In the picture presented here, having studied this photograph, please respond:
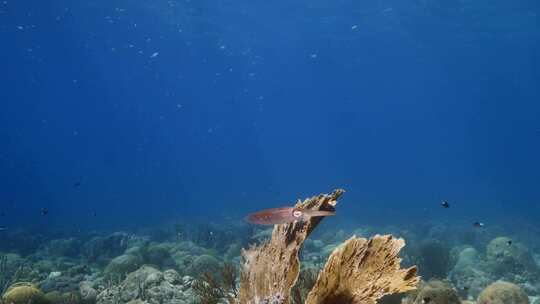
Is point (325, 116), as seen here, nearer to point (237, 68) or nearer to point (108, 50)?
point (237, 68)

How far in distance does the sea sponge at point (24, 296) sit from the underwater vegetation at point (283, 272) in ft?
0.08

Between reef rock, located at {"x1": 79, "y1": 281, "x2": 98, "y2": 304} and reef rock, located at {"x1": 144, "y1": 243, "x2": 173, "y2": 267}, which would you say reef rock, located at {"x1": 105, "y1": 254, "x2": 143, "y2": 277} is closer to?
reef rock, located at {"x1": 144, "y1": 243, "x2": 173, "y2": 267}

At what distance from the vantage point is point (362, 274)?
4234 millimetres

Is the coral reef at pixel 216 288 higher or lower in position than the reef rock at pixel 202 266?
higher

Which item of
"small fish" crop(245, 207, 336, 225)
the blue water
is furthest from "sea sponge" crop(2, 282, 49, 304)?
the blue water

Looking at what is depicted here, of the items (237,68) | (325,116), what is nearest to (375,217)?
(237,68)

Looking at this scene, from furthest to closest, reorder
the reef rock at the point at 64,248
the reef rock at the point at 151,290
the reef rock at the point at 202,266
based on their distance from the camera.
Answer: the reef rock at the point at 64,248
the reef rock at the point at 202,266
the reef rock at the point at 151,290

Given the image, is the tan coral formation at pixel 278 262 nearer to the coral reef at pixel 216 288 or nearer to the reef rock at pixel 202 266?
the coral reef at pixel 216 288

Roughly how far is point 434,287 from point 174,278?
20.1 feet

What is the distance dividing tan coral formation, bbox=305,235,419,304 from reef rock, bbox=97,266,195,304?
231 inches

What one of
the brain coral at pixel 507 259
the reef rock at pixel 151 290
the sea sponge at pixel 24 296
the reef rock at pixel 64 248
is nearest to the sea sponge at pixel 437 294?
the reef rock at pixel 151 290

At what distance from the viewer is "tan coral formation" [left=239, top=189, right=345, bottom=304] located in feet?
15.6

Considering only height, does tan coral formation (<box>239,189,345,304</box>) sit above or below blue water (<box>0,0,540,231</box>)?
above

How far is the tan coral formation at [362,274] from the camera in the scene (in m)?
4.11
